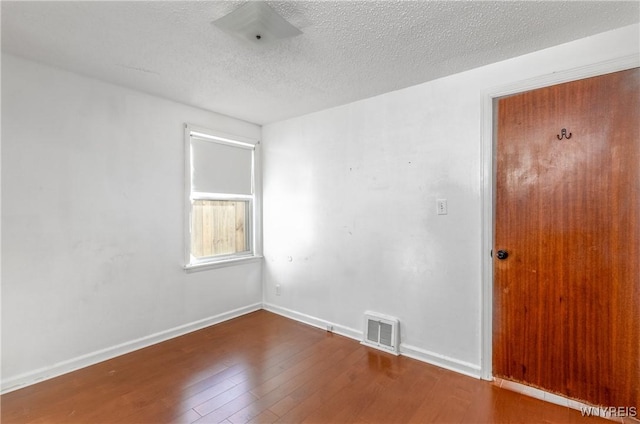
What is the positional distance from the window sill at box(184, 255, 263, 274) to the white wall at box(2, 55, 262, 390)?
0.25ft

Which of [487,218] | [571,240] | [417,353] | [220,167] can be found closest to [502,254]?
[487,218]

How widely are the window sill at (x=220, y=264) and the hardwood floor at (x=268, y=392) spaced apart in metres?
0.76

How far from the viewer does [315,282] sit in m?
A: 3.30

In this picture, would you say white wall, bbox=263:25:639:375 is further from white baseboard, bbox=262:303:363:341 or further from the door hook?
the door hook

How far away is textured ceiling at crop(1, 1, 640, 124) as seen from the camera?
1601 millimetres

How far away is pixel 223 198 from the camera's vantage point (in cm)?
346

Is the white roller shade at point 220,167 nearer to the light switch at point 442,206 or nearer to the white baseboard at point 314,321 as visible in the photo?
the white baseboard at point 314,321

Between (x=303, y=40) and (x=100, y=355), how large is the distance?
2911 mm

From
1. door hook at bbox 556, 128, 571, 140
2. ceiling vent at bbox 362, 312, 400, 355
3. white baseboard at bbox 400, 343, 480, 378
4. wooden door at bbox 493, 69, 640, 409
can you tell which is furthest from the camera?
ceiling vent at bbox 362, 312, 400, 355

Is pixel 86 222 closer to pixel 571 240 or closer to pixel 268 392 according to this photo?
pixel 268 392

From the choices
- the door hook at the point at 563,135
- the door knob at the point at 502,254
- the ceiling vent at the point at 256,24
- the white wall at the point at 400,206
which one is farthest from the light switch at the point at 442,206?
the ceiling vent at the point at 256,24

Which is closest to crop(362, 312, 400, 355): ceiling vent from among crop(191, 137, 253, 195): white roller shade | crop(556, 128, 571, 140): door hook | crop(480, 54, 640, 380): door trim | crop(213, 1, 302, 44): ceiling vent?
crop(480, 54, 640, 380): door trim

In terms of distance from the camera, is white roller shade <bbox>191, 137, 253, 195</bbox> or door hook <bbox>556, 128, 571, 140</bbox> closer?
door hook <bbox>556, 128, 571, 140</bbox>

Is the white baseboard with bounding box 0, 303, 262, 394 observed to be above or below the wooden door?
below
